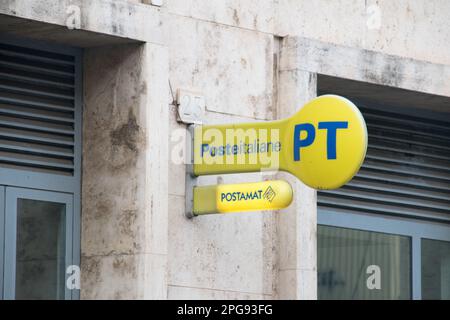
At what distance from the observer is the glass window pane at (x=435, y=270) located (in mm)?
14953

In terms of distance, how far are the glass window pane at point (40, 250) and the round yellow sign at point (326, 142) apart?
1914 millimetres

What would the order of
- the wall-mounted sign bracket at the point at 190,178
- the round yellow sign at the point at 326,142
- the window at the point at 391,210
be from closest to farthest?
the round yellow sign at the point at 326,142 < the wall-mounted sign bracket at the point at 190,178 < the window at the point at 391,210

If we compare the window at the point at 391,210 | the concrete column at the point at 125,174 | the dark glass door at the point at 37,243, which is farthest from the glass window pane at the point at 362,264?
the dark glass door at the point at 37,243

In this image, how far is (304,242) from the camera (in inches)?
516

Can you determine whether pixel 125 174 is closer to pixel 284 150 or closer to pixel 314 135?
pixel 284 150

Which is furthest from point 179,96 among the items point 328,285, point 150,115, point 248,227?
point 328,285

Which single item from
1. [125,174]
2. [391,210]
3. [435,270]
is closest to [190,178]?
[125,174]

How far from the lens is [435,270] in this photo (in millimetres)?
15039

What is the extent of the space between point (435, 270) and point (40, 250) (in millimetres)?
4272

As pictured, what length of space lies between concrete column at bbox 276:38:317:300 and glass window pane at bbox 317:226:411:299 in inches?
31.5

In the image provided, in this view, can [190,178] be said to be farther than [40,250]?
Yes

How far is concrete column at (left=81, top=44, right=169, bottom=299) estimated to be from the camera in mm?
12195

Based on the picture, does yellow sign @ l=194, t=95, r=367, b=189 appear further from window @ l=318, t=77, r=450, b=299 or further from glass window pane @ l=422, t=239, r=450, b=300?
glass window pane @ l=422, t=239, r=450, b=300

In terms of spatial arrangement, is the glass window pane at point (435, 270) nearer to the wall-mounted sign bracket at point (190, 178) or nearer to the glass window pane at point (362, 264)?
the glass window pane at point (362, 264)
